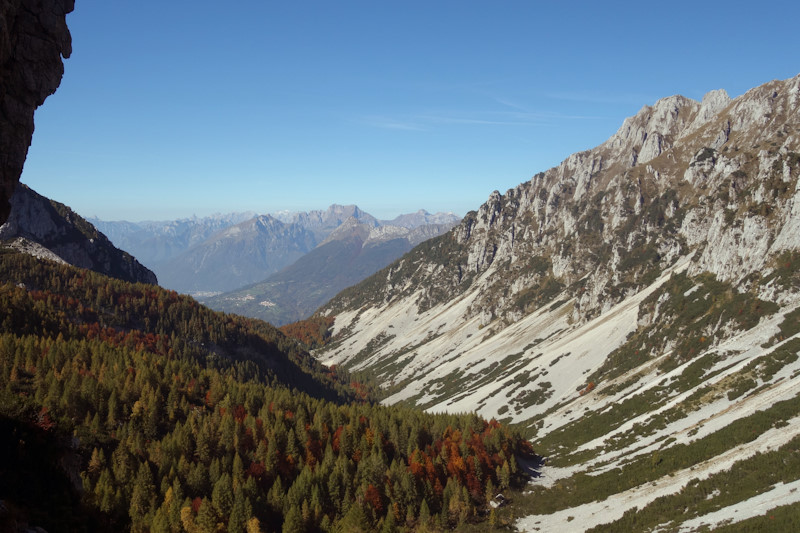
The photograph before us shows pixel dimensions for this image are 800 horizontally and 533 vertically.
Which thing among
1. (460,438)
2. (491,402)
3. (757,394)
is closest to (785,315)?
(757,394)

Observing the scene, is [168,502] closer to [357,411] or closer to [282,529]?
[282,529]

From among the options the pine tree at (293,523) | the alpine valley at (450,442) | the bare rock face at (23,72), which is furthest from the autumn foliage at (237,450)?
the bare rock face at (23,72)

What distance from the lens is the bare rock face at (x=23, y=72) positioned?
29516 millimetres

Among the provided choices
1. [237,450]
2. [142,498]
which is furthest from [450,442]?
[142,498]

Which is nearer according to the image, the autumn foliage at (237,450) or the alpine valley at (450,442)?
the alpine valley at (450,442)

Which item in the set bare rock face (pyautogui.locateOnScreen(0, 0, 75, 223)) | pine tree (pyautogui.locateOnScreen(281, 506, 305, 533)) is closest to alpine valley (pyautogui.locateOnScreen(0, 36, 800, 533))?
pine tree (pyautogui.locateOnScreen(281, 506, 305, 533))

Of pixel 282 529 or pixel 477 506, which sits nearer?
pixel 282 529

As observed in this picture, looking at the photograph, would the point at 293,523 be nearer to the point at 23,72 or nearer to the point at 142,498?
the point at 142,498

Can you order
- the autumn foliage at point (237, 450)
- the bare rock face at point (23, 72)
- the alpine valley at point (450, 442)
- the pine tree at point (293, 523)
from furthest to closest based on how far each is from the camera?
the autumn foliage at point (237, 450) → the pine tree at point (293, 523) → the alpine valley at point (450, 442) → the bare rock face at point (23, 72)

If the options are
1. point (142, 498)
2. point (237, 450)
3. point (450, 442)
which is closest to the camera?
point (142, 498)

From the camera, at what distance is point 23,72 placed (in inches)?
1216

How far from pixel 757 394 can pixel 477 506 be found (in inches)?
1998

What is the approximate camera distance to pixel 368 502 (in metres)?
76.9

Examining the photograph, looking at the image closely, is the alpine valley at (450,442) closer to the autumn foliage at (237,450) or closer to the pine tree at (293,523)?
the pine tree at (293,523)
